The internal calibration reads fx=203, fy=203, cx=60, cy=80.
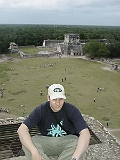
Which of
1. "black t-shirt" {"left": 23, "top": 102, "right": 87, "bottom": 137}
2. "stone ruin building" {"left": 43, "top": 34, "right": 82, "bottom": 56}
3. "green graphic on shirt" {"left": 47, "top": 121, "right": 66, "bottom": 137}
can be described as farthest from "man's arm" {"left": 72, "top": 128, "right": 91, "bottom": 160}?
"stone ruin building" {"left": 43, "top": 34, "right": 82, "bottom": 56}

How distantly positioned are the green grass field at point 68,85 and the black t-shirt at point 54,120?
12157mm

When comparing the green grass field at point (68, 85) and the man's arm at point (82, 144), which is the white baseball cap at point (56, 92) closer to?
the man's arm at point (82, 144)

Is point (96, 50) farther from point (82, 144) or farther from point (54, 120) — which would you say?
point (82, 144)

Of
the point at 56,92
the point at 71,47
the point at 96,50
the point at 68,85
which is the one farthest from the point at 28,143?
the point at 71,47

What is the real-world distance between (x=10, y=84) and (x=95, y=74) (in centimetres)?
1330

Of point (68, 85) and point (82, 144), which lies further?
point (68, 85)

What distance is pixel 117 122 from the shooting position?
1622 centimetres

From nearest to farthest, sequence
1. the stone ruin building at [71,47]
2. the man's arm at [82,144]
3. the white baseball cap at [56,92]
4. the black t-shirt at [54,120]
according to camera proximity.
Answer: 1. the man's arm at [82,144]
2. the white baseball cap at [56,92]
3. the black t-shirt at [54,120]
4. the stone ruin building at [71,47]

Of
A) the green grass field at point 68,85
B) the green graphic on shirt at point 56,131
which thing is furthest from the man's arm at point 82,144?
→ the green grass field at point 68,85

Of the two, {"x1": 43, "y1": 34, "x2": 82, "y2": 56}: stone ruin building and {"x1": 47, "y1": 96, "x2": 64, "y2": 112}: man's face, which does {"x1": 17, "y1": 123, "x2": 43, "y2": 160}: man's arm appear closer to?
{"x1": 47, "y1": 96, "x2": 64, "y2": 112}: man's face

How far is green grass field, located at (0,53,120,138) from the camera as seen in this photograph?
60.8 feet

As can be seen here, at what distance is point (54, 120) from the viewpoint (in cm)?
418

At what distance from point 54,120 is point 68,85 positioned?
21275 millimetres

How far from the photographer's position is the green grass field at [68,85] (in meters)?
18.5
